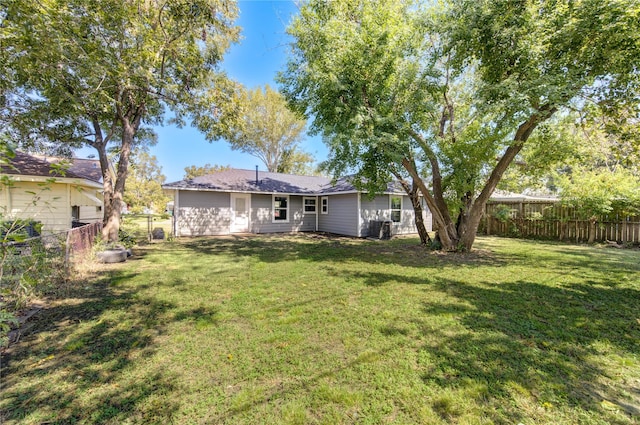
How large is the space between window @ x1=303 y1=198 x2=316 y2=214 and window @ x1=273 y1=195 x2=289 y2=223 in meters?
1.14

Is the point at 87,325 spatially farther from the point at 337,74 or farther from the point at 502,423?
the point at 337,74

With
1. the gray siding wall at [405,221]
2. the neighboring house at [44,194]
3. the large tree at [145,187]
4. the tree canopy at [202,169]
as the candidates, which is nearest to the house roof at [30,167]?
the neighboring house at [44,194]

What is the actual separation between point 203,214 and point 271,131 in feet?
48.9

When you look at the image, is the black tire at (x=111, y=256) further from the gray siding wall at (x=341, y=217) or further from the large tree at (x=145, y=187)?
the large tree at (x=145, y=187)

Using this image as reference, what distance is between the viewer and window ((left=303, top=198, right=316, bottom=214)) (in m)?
16.1

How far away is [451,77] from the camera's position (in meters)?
8.40

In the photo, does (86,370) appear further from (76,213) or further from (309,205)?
(76,213)

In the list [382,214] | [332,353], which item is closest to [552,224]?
[382,214]

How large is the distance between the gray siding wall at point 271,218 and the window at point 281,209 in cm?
18

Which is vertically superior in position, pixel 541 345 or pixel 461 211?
pixel 461 211

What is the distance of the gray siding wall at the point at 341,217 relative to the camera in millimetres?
13547

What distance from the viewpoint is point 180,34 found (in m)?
7.55

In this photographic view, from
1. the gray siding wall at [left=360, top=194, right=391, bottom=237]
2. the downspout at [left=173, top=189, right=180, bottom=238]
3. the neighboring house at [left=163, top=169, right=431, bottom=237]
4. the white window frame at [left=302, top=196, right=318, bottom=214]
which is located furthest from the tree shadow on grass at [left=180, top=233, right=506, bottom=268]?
the white window frame at [left=302, top=196, right=318, bottom=214]

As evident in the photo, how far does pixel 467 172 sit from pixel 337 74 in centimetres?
458
